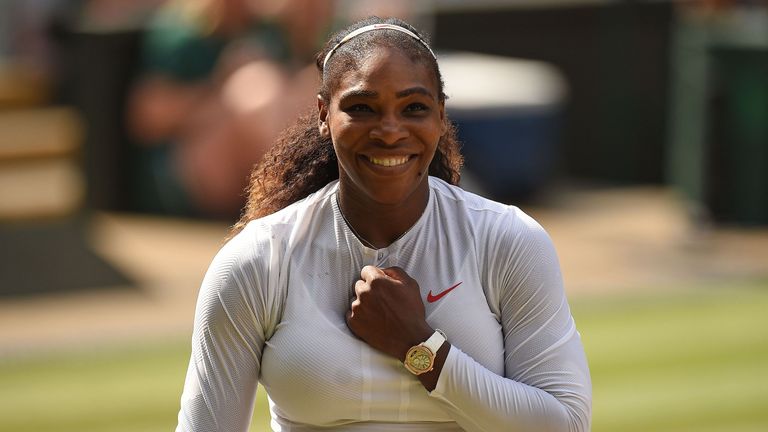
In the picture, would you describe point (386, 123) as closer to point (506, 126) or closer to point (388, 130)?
point (388, 130)

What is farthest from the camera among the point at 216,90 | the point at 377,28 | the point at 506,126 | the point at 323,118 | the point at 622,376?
the point at 506,126

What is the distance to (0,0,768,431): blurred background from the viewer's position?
8.01m

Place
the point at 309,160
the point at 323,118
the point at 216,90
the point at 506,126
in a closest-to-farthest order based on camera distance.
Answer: the point at 323,118
the point at 309,160
the point at 216,90
the point at 506,126

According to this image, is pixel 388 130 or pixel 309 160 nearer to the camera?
pixel 388 130

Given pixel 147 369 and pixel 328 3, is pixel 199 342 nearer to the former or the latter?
pixel 147 369

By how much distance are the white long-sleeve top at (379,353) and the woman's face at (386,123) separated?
122 mm

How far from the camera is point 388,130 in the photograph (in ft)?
9.04

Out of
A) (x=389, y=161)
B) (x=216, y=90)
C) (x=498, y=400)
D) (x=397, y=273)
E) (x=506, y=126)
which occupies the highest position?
(x=389, y=161)

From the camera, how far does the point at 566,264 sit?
424 inches

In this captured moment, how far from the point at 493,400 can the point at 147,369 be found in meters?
5.52

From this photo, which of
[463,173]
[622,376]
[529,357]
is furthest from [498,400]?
[463,173]

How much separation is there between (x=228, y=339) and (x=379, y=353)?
30cm

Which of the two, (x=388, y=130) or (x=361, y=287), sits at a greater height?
(x=388, y=130)

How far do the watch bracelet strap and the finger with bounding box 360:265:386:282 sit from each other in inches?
6.4
